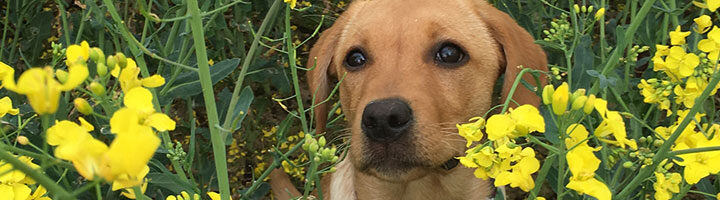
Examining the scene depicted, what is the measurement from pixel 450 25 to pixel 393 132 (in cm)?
54

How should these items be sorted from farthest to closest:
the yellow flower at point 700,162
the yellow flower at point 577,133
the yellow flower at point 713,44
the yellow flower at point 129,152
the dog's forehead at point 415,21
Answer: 1. the dog's forehead at point 415,21
2. the yellow flower at point 713,44
3. the yellow flower at point 700,162
4. the yellow flower at point 577,133
5. the yellow flower at point 129,152

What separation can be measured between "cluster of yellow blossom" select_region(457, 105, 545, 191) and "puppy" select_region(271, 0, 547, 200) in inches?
27.9

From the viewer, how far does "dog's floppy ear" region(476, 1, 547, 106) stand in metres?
2.31

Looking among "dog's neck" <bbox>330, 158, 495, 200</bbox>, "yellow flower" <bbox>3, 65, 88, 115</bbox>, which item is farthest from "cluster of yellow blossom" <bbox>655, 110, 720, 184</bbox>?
"dog's neck" <bbox>330, 158, 495, 200</bbox>

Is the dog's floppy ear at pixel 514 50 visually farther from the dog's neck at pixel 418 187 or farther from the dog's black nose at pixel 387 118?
the dog's black nose at pixel 387 118

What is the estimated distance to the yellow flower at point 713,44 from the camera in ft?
4.98

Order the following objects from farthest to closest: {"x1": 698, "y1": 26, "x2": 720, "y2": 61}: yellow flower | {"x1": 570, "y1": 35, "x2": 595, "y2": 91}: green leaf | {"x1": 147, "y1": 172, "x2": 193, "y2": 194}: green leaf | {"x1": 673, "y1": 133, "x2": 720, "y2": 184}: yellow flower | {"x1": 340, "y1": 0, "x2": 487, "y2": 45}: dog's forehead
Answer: {"x1": 340, "y1": 0, "x2": 487, "y2": 45}: dog's forehead → {"x1": 570, "y1": 35, "x2": 595, "y2": 91}: green leaf → {"x1": 698, "y1": 26, "x2": 720, "y2": 61}: yellow flower → {"x1": 147, "y1": 172, "x2": 193, "y2": 194}: green leaf → {"x1": 673, "y1": 133, "x2": 720, "y2": 184}: yellow flower

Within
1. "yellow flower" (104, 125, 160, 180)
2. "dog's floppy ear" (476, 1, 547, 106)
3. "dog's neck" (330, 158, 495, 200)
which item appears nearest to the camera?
"yellow flower" (104, 125, 160, 180)

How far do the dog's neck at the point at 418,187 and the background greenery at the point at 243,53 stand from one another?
0.70 ft

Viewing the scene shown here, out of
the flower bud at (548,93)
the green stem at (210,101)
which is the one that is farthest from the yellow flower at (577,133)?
the green stem at (210,101)

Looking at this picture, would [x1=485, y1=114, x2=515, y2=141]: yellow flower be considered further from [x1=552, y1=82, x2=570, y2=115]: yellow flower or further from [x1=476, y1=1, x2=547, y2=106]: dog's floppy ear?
[x1=476, y1=1, x2=547, y2=106]: dog's floppy ear

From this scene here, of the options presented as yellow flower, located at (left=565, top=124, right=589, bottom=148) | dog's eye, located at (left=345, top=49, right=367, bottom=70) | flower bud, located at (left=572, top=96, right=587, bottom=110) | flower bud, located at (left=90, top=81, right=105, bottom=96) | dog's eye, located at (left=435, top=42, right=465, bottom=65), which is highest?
flower bud, located at (left=90, top=81, right=105, bottom=96)

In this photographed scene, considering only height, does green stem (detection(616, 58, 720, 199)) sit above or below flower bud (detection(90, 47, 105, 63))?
below

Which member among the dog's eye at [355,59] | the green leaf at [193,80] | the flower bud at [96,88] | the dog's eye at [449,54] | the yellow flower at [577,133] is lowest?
the dog's eye at [355,59]
